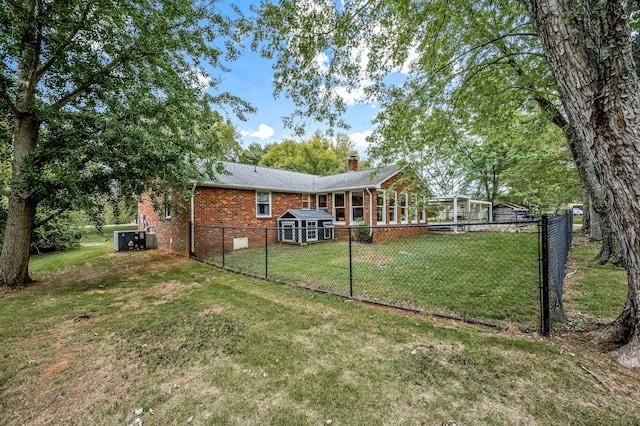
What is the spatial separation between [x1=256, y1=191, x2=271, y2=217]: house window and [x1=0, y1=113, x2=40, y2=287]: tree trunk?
23.5 feet

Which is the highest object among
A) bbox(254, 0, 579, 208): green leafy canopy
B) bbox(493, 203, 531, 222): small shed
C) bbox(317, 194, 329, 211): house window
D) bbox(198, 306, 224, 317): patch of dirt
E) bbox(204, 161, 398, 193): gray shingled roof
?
bbox(254, 0, 579, 208): green leafy canopy

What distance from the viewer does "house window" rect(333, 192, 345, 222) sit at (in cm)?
1418

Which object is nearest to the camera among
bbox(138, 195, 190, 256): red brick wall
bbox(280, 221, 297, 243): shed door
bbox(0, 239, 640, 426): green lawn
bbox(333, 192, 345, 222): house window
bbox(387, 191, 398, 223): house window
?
bbox(0, 239, 640, 426): green lawn

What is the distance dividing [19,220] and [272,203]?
8190 mm

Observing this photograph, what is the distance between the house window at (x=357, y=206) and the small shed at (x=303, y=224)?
1.25m

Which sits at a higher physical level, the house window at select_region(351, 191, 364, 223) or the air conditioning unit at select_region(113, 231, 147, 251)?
the house window at select_region(351, 191, 364, 223)

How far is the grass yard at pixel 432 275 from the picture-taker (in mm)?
4301

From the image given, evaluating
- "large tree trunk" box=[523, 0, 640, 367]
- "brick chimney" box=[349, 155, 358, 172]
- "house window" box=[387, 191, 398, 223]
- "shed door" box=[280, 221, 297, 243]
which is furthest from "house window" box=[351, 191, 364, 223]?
"large tree trunk" box=[523, 0, 640, 367]

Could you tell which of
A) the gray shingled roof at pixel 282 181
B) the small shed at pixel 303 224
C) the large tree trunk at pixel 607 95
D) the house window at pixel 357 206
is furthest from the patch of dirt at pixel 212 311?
the house window at pixel 357 206

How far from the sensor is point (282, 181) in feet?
47.5

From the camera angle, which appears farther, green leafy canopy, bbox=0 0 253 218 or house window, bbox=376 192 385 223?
house window, bbox=376 192 385 223

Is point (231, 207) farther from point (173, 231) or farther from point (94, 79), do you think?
point (94, 79)

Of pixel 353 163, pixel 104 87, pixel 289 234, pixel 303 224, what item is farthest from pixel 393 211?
pixel 104 87

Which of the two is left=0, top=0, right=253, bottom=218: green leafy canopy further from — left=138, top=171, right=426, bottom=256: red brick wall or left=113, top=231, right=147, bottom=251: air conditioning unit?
left=113, top=231, right=147, bottom=251: air conditioning unit
